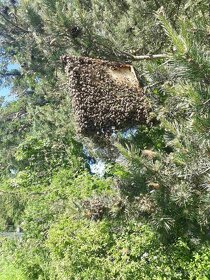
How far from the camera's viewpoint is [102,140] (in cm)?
426

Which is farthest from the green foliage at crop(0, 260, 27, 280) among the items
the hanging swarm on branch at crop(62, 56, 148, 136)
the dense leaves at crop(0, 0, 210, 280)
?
the hanging swarm on branch at crop(62, 56, 148, 136)

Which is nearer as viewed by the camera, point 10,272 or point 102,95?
point 102,95

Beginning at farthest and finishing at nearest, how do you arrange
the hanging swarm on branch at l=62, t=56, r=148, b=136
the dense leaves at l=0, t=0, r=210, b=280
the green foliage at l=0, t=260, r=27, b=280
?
the green foliage at l=0, t=260, r=27, b=280 → the hanging swarm on branch at l=62, t=56, r=148, b=136 → the dense leaves at l=0, t=0, r=210, b=280

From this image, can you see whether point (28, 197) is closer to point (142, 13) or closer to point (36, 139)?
point (36, 139)

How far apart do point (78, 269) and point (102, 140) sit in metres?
2.60

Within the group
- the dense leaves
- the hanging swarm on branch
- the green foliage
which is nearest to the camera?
the dense leaves

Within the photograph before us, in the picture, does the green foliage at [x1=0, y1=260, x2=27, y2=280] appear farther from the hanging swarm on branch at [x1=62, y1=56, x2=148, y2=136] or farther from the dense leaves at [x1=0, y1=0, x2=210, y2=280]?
the hanging swarm on branch at [x1=62, y1=56, x2=148, y2=136]

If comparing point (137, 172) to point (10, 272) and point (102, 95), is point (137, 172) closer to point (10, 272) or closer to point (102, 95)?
point (102, 95)

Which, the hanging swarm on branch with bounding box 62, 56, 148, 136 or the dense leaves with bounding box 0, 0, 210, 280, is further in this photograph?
the hanging swarm on branch with bounding box 62, 56, 148, 136

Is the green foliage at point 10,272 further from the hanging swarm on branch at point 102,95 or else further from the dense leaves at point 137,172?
the hanging swarm on branch at point 102,95

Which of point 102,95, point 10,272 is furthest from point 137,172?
point 10,272

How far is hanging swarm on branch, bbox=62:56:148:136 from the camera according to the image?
11.6 ft

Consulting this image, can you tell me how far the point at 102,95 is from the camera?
368 cm

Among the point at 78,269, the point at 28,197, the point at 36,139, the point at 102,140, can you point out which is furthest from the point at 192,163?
the point at 36,139
